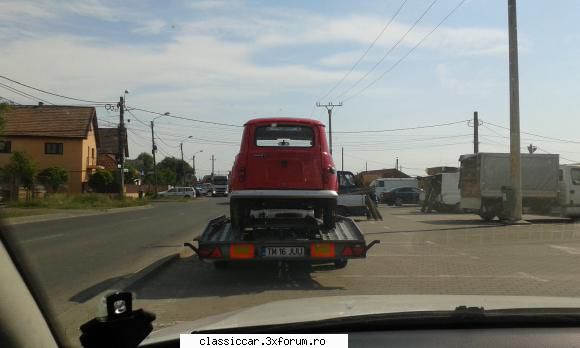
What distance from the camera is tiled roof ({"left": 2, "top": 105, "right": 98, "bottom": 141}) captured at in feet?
101

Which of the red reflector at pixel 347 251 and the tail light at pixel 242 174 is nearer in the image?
the red reflector at pixel 347 251

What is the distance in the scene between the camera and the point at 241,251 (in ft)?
29.3

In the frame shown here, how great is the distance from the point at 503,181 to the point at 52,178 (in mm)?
28593

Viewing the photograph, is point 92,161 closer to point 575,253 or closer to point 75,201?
point 75,201

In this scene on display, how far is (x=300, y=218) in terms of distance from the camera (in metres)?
10.3

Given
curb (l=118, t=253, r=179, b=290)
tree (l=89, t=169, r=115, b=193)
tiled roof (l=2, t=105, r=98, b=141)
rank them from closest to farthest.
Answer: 1. curb (l=118, t=253, r=179, b=290)
2. tiled roof (l=2, t=105, r=98, b=141)
3. tree (l=89, t=169, r=115, b=193)

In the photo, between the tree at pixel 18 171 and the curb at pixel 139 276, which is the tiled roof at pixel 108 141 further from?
the curb at pixel 139 276

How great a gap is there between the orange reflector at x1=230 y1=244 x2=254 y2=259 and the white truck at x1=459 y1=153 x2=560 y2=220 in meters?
17.1

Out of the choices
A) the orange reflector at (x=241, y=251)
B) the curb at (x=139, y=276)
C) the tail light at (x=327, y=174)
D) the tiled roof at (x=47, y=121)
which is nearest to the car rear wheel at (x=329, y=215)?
the tail light at (x=327, y=174)

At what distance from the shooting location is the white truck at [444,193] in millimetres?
32656

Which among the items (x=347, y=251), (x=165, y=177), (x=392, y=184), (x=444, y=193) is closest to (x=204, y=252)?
(x=347, y=251)

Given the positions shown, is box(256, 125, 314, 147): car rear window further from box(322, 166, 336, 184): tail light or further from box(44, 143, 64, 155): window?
box(44, 143, 64, 155): window

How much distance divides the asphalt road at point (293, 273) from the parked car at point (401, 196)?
27.1 meters

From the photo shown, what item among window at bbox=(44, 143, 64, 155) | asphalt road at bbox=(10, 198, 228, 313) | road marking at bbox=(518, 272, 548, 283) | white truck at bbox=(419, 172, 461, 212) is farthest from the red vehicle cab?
window at bbox=(44, 143, 64, 155)
